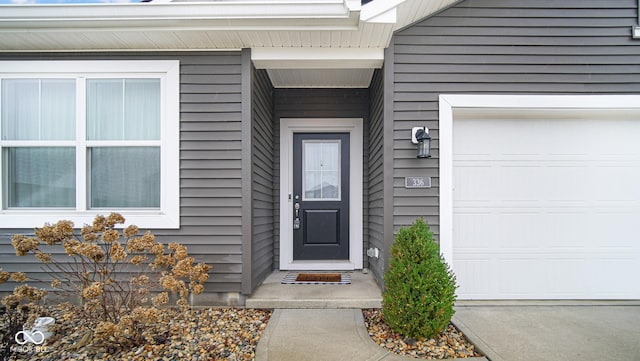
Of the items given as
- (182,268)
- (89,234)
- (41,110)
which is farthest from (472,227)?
(41,110)

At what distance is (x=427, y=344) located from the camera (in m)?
2.47

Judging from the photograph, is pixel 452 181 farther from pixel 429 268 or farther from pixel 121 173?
pixel 121 173

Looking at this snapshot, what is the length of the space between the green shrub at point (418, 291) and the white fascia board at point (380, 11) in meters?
1.77

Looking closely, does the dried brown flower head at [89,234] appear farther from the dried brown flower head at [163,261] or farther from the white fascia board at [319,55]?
the white fascia board at [319,55]

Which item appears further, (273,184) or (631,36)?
(273,184)

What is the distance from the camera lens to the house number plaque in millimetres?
3184

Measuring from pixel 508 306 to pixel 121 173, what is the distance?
3962 mm

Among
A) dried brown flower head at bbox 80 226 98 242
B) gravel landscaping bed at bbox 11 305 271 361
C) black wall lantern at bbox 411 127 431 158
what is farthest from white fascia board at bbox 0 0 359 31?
gravel landscaping bed at bbox 11 305 271 361

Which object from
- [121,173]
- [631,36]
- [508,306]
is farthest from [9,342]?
[631,36]

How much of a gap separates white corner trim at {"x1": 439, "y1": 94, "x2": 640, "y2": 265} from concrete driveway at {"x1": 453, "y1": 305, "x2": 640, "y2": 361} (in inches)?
23.9

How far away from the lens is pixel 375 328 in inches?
108

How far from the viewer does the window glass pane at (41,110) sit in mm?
3268

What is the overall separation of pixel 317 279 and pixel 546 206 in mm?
2515

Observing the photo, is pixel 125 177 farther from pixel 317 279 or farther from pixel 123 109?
pixel 317 279
